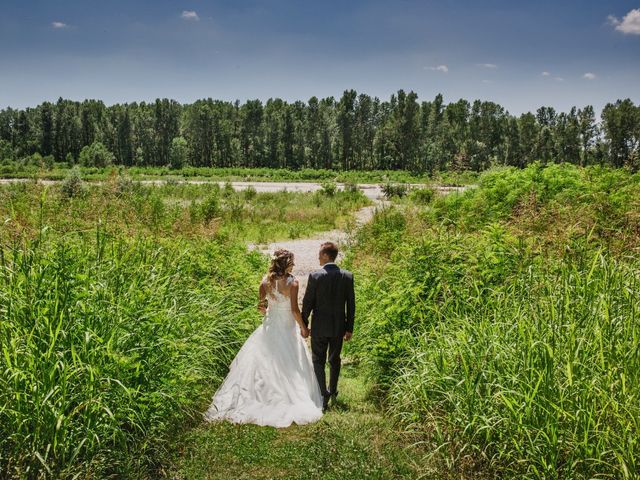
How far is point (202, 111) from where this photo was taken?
3799 inches

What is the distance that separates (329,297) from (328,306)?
11 cm

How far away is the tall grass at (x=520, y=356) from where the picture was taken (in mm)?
3457

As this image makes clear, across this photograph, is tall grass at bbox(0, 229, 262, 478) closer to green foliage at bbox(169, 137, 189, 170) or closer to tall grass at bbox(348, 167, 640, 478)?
tall grass at bbox(348, 167, 640, 478)

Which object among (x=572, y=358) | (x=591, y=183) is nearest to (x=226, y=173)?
(x=591, y=183)

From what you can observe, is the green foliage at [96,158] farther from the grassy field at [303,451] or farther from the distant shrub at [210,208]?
the grassy field at [303,451]

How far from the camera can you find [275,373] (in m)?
5.64

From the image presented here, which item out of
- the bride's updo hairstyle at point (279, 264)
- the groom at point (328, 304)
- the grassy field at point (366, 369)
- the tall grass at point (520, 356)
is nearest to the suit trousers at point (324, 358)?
the groom at point (328, 304)

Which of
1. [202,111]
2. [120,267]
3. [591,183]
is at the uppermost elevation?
[202,111]

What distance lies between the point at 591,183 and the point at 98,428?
9.89 metres

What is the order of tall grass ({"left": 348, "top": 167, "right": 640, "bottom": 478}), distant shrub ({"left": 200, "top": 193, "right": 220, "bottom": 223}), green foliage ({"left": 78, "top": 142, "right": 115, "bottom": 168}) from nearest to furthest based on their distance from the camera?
tall grass ({"left": 348, "top": 167, "right": 640, "bottom": 478}) → distant shrub ({"left": 200, "top": 193, "right": 220, "bottom": 223}) → green foliage ({"left": 78, "top": 142, "right": 115, "bottom": 168})

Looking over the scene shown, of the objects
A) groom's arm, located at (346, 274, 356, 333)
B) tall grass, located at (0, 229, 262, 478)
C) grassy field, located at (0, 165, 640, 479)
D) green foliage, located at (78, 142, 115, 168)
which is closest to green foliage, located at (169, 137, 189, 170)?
green foliage, located at (78, 142, 115, 168)

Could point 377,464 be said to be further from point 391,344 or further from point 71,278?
point 71,278

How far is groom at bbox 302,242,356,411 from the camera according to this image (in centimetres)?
568

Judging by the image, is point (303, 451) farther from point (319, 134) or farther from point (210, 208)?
point (319, 134)
